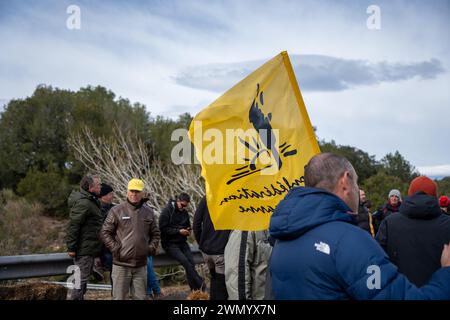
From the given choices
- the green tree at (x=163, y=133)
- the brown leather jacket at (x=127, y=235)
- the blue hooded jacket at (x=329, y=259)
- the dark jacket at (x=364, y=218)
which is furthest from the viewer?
the green tree at (x=163, y=133)

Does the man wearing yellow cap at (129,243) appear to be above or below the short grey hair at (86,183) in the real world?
below

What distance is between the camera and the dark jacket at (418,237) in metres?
4.45

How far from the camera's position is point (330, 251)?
250 cm

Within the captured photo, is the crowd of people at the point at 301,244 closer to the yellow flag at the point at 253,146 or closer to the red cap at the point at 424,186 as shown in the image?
the red cap at the point at 424,186

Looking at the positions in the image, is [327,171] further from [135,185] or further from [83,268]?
[83,268]

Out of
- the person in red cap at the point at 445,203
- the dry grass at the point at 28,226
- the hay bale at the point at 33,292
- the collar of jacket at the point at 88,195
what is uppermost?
the collar of jacket at the point at 88,195

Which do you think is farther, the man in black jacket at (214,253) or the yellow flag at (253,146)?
the man in black jacket at (214,253)

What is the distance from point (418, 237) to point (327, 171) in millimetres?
2097

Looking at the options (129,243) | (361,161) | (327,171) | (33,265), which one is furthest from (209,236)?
(361,161)

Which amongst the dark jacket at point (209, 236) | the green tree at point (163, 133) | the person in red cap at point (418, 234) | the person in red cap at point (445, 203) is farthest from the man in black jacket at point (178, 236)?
the green tree at point (163, 133)

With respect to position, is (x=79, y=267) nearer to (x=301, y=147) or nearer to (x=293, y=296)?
(x=301, y=147)

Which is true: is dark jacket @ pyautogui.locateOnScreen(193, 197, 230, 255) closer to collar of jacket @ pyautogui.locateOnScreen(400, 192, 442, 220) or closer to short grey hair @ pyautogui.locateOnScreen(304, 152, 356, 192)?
collar of jacket @ pyautogui.locateOnScreen(400, 192, 442, 220)

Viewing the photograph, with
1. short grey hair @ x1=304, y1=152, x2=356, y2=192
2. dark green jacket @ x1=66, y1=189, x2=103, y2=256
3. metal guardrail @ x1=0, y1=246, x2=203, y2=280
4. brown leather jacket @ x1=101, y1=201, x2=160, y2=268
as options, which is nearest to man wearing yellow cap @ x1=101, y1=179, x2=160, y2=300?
brown leather jacket @ x1=101, y1=201, x2=160, y2=268

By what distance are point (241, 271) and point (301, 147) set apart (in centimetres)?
135
